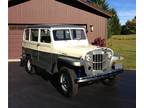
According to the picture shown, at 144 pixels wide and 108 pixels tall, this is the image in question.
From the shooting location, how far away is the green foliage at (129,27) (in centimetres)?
538

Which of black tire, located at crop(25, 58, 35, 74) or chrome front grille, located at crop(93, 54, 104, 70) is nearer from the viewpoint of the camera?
chrome front grille, located at crop(93, 54, 104, 70)

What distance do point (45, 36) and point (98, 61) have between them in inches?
78.4

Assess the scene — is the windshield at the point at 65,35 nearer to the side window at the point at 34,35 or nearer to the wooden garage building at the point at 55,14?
the side window at the point at 34,35

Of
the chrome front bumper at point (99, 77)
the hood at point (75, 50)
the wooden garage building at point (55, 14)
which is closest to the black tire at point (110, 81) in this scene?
the chrome front bumper at point (99, 77)

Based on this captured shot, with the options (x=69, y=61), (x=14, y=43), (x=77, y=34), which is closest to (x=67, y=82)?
(x=69, y=61)

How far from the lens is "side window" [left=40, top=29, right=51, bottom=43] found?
8102mm

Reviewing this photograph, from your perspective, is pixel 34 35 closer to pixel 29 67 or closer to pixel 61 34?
pixel 29 67

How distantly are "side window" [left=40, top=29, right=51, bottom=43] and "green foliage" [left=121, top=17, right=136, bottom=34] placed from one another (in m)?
2.87

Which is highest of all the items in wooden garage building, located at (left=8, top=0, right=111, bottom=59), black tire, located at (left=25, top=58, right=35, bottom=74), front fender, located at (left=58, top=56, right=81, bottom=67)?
wooden garage building, located at (left=8, top=0, right=111, bottom=59)

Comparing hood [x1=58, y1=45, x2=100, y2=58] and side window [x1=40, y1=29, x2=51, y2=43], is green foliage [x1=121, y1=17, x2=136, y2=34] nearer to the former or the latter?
hood [x1=58, y1=45, x2=100, y2=58]

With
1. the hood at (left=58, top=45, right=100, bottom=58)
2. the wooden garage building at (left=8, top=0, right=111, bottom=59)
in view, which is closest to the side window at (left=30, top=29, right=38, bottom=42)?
the hood at (left=58, top=45, right=100, bottom=58)

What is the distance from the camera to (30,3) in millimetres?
11148
